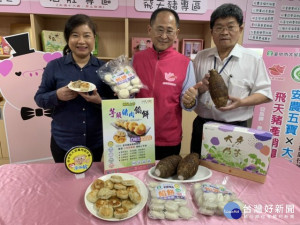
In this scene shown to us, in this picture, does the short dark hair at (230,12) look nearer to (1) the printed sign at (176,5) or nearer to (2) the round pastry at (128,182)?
(2) the round pastry at (128,182)

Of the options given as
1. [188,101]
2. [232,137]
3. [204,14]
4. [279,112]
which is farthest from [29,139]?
[279,112]

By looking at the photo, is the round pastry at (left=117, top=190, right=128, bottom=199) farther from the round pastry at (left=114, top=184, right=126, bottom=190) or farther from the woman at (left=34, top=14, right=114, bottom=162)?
the woman at (left=34, top=14, right=114, bottom=162)

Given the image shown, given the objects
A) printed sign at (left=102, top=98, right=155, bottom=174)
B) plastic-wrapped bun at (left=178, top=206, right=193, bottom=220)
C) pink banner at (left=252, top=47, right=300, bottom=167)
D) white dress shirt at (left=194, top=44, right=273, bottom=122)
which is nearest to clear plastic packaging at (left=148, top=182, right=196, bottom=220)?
plastic-wrapped bun at (left=178, top=206, right=193, bottom=220)

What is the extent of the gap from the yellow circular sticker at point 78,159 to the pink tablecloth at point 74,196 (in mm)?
64

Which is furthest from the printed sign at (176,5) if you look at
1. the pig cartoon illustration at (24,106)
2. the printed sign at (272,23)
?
the pig cartoon illustration at (24,106)

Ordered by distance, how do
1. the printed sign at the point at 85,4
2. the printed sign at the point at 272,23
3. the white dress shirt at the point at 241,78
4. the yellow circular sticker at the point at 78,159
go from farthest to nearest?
1. the printed sign at the point at 272,23
2. the printed sign at the point at 85,4
3. the white dress shirt at the point at 241,78
4. the yellow circular sticker at the point at 78,159

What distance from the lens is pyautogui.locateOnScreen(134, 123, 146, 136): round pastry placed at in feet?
4.01

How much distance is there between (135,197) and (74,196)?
0.30 meters

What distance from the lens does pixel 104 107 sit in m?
1.16

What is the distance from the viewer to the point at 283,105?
8.27 feet

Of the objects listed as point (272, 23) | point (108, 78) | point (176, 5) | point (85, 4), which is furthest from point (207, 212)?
point (272, 23)

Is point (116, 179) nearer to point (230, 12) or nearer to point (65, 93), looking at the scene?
point (65, 93)

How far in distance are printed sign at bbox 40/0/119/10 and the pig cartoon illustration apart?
57 cm

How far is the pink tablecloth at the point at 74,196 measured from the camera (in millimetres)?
917
